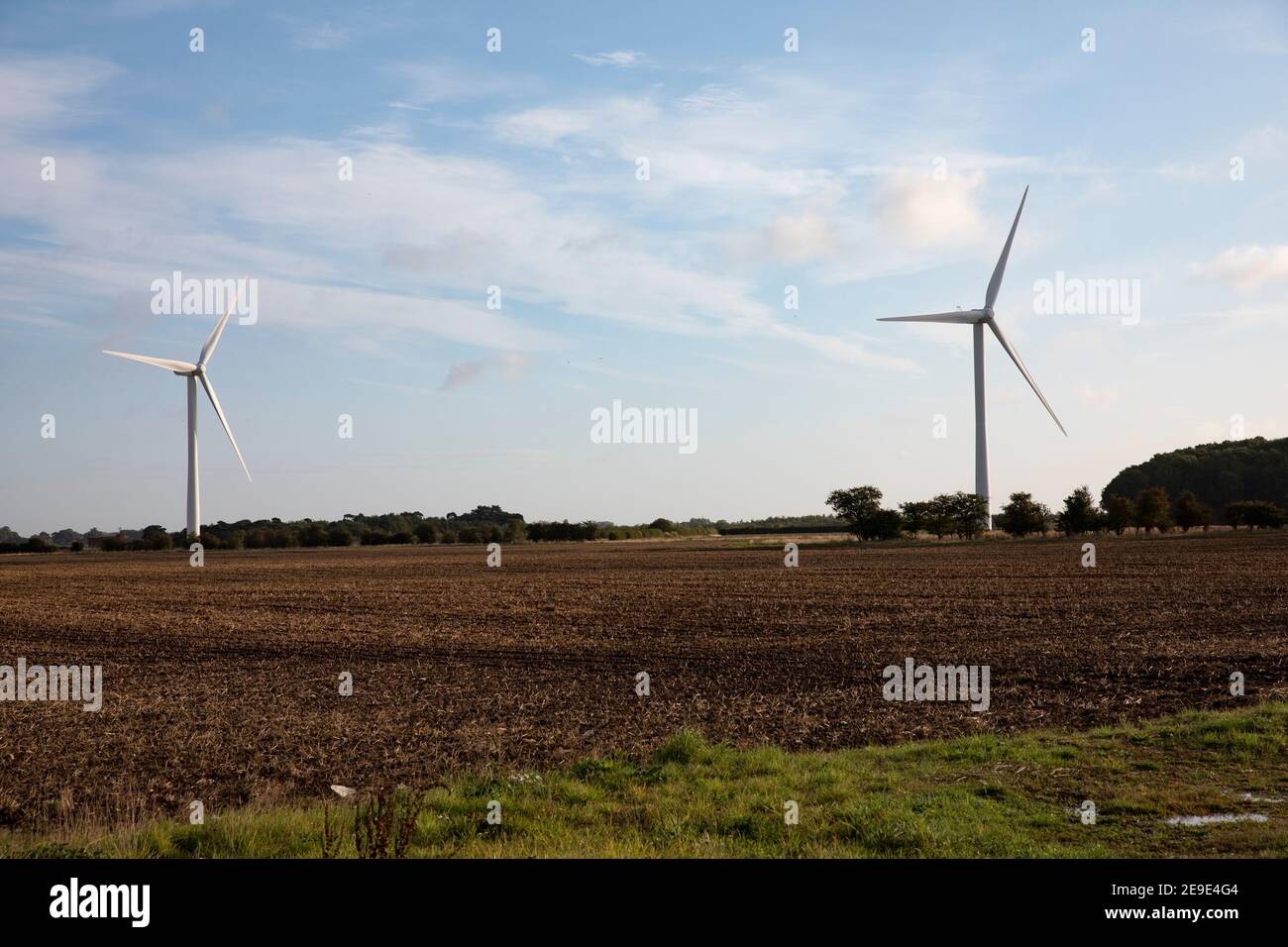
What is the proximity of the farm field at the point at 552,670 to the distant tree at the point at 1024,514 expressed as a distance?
58.6m

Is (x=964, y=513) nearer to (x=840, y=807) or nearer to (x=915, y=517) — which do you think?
(x=915, y=517)

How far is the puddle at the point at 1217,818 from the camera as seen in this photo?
8.75 m

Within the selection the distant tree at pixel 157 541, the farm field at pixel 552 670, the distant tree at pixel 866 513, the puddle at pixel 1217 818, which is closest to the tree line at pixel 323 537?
the distant tree at pixel 157 541

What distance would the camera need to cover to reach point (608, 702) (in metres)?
17.1

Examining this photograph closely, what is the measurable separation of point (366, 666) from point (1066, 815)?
16.7m

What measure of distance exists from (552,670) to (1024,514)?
9132cm

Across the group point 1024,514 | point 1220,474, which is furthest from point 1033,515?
point 1220,474

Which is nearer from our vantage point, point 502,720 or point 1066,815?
point 1066,815

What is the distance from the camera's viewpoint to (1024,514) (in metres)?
103

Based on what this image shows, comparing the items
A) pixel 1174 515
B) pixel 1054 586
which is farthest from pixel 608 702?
pixel 1174 515

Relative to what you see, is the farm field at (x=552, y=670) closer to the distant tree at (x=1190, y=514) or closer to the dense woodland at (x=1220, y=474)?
the distant tree at (x=1190, y=514)

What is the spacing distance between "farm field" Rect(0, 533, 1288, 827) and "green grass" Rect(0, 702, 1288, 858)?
135 centimetres

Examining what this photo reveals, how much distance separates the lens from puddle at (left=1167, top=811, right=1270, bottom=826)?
28.7ft
